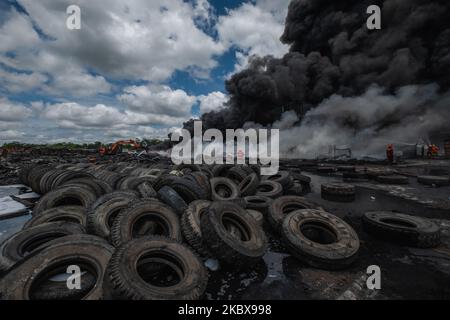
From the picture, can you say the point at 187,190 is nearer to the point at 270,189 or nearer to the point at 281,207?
the point at 281,207

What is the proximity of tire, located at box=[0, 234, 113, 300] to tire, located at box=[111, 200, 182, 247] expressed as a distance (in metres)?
0.68

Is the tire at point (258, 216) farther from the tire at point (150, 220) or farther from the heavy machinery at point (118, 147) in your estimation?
the heavy machinery at point (118, 147)

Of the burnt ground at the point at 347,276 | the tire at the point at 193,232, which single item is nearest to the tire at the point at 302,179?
the burnt ground at the point at 347,276

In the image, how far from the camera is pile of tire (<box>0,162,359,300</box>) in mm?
2691

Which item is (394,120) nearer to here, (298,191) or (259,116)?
(259,116)

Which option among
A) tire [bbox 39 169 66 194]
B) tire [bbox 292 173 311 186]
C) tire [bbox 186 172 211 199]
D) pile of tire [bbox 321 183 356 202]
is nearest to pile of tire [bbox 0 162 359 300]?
tire [bbox 186 172 211 199]

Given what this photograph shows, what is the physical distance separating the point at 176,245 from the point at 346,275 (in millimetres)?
2629

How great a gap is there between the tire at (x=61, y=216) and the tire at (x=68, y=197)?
0.35 metres

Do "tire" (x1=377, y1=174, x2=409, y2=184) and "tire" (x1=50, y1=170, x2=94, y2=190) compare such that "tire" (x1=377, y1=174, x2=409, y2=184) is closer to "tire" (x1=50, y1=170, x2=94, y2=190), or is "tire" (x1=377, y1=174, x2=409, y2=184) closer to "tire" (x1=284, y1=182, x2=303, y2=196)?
"tire" (x1=284, y1=182, x2=303, y2=196)

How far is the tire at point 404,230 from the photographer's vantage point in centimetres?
416

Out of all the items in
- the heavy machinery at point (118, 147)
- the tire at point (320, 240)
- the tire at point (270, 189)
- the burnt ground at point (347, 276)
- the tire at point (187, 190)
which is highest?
the heavy machinery at point (118, 147)

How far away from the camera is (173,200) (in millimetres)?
4824

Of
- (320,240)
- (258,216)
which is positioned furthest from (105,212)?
(320,240)
